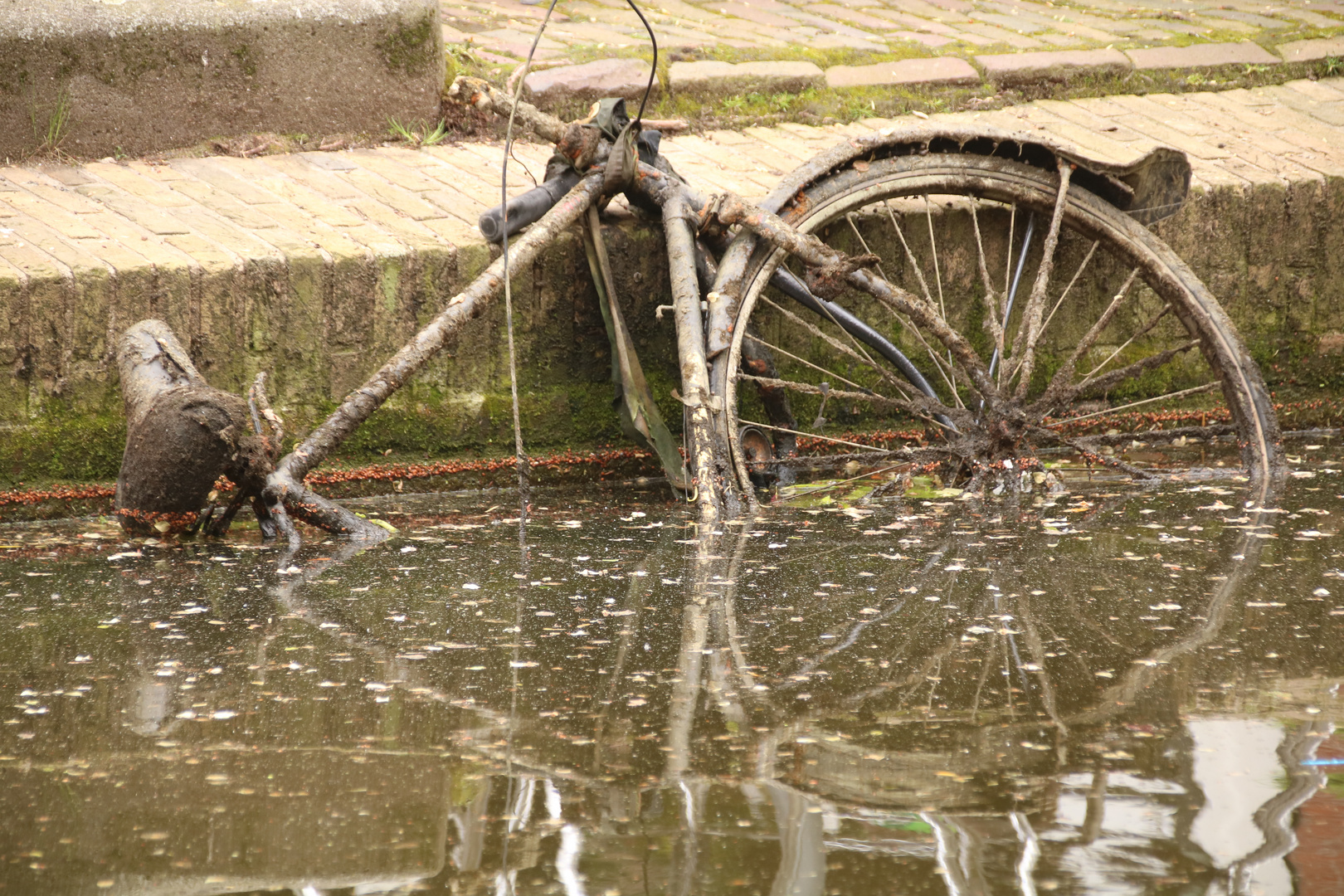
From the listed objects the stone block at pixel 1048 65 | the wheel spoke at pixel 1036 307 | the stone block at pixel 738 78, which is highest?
the stone block at pixel 1048 65

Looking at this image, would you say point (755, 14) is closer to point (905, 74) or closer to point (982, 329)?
point (905, 74)

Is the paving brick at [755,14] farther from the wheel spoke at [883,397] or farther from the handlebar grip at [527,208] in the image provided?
the wheel spoke at [883,397]

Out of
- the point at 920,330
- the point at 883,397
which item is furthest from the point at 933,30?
the point at 883,397

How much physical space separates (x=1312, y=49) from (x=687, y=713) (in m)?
5.09

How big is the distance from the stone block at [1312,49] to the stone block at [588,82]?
9.49 feet

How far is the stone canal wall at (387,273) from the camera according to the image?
3395 mm

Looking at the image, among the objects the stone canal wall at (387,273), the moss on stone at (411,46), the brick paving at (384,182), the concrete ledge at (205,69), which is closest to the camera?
the stone canal wall at (387,273)

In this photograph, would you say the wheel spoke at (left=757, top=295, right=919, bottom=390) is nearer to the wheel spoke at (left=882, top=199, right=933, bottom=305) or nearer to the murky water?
the wheel spoke at (left=882, top=199, right=933, bottom=305)

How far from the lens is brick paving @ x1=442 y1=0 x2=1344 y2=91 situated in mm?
5336

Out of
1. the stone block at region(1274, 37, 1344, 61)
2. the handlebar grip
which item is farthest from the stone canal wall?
the stone block at region(1274, 37, 1344, 61)

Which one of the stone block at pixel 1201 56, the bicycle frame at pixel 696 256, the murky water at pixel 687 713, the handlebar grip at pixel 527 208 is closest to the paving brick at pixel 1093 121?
the stone block at pixel 1201 56

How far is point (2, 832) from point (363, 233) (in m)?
2.45

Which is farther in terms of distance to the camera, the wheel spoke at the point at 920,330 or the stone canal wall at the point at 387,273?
the wheel spoke at the point at 920,330

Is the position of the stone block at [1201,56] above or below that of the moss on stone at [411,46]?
above
